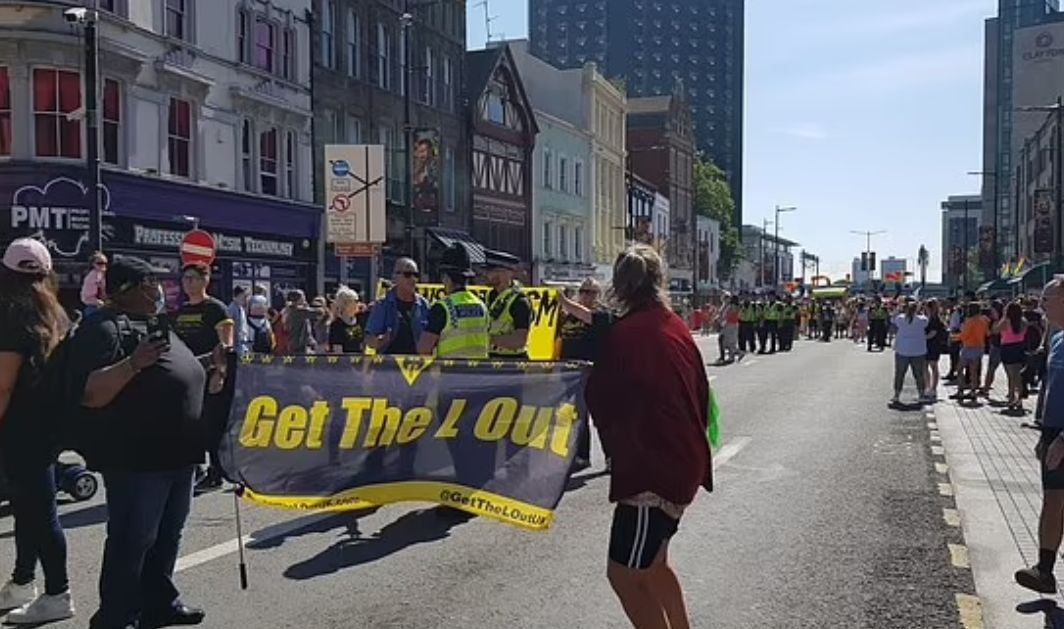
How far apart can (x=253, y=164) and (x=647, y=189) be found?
4800 centimetres

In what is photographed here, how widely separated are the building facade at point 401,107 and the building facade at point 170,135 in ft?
4.88

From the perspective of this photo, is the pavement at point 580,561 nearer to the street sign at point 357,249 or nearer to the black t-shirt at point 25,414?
the black t-shirt at point 25,414

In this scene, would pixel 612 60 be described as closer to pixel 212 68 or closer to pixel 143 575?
pixel 212 68

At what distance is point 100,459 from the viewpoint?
5230mm

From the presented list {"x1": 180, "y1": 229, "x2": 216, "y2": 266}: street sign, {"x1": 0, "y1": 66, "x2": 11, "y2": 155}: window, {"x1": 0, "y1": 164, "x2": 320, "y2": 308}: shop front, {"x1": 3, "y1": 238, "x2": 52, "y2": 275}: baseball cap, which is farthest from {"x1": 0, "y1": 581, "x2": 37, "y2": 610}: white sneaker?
A: {"x1": 0, "y1": 66, "x2": 11, "y2": 155}: window

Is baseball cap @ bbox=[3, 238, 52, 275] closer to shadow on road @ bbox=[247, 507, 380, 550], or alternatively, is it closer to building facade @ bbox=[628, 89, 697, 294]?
shadow on road @ bbox=[247, 507, 380, 550]

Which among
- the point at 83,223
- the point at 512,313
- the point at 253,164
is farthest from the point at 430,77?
the point at 512,313

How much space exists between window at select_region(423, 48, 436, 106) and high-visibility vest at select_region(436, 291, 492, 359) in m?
34.9

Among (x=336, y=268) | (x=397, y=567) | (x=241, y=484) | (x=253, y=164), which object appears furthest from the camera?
(x=336, y=268)

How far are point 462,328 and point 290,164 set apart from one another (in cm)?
2632

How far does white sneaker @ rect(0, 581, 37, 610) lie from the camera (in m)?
6.11

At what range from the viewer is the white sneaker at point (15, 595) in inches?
240

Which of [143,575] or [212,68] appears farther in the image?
[212,68]

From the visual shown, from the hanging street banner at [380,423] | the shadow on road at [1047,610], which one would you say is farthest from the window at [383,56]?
the shadow on road at [1047,610]
